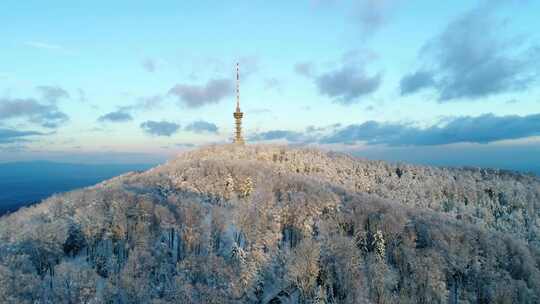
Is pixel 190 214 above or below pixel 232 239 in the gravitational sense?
above

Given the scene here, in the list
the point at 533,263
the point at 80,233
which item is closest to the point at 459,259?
the point at 533,263

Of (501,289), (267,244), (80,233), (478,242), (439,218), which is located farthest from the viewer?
(439,218)

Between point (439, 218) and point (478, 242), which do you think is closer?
point (478, 242)

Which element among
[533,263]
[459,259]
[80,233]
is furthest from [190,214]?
[533,263]

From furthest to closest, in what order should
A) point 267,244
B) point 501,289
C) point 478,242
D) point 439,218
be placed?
1. point 439,218
2. point 478,242
3. point 267,244
4. point 501,289

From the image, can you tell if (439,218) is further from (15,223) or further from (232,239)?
(15,223)

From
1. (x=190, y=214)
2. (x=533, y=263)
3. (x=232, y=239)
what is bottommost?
(x=533, y=263)

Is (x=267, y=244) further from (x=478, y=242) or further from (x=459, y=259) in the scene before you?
(x=478, y=242)
